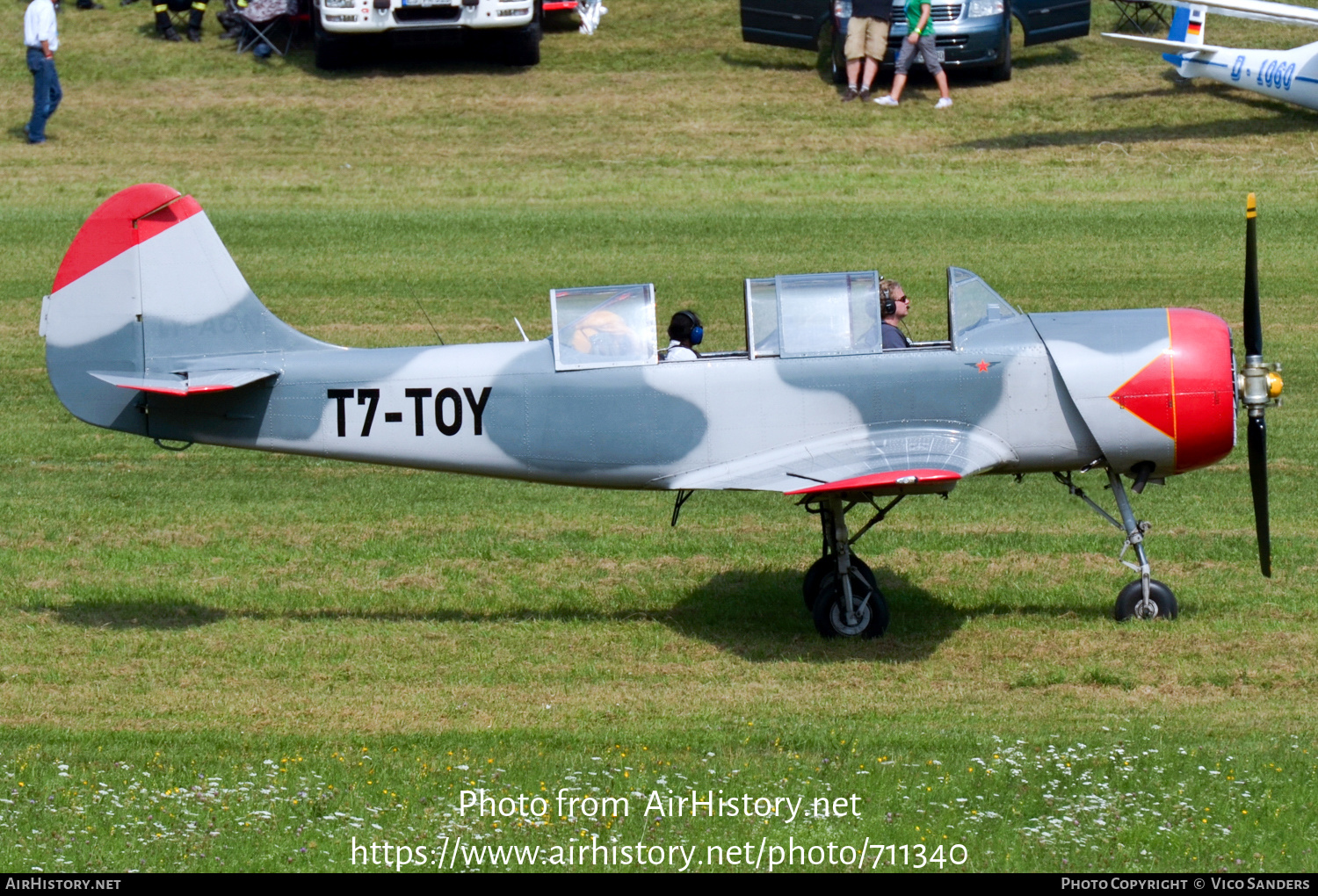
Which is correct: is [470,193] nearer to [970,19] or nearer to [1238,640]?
[970,19]

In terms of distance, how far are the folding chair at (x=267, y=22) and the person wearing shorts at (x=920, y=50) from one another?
10031 mm

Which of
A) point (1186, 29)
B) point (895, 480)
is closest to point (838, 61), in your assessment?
point (1186, 29)

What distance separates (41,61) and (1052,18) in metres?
15.5

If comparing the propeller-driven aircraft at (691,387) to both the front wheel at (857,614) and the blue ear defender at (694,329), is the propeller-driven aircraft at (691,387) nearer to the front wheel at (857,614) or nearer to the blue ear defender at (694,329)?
the front wheel at (857,614)

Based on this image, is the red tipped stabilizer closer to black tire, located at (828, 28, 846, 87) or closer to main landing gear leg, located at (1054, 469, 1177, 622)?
main landing gear leg, located at (1054, 469, 1177, 622)

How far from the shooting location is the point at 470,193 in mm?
22312

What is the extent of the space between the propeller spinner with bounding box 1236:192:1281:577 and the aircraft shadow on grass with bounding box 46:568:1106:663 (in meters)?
1.27

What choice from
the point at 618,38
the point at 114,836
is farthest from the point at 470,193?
the point at 114,836

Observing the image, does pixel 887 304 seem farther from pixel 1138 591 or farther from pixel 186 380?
pixel 186 380

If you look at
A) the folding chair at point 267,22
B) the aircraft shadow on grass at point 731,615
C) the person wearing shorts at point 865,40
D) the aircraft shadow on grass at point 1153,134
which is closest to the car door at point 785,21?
the person wearing shorts at point 865,40

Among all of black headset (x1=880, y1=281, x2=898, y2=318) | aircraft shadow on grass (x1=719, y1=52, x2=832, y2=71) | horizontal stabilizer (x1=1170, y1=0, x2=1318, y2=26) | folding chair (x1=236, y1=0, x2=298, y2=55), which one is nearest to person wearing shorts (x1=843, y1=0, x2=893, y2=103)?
aircraft shadow on grass (x1=719, y1=52, x2=832, y2=71)

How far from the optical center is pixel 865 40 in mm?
24109

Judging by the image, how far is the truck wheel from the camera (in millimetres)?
25391

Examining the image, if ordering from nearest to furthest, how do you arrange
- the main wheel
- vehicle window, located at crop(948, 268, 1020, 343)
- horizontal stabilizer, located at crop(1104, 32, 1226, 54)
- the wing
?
the wing → vehicle window, located at crop(948, 268, 1020, 343) → the main wheel → horizontal stabilizer, located at crop(1104, 32, 1226, 54)
